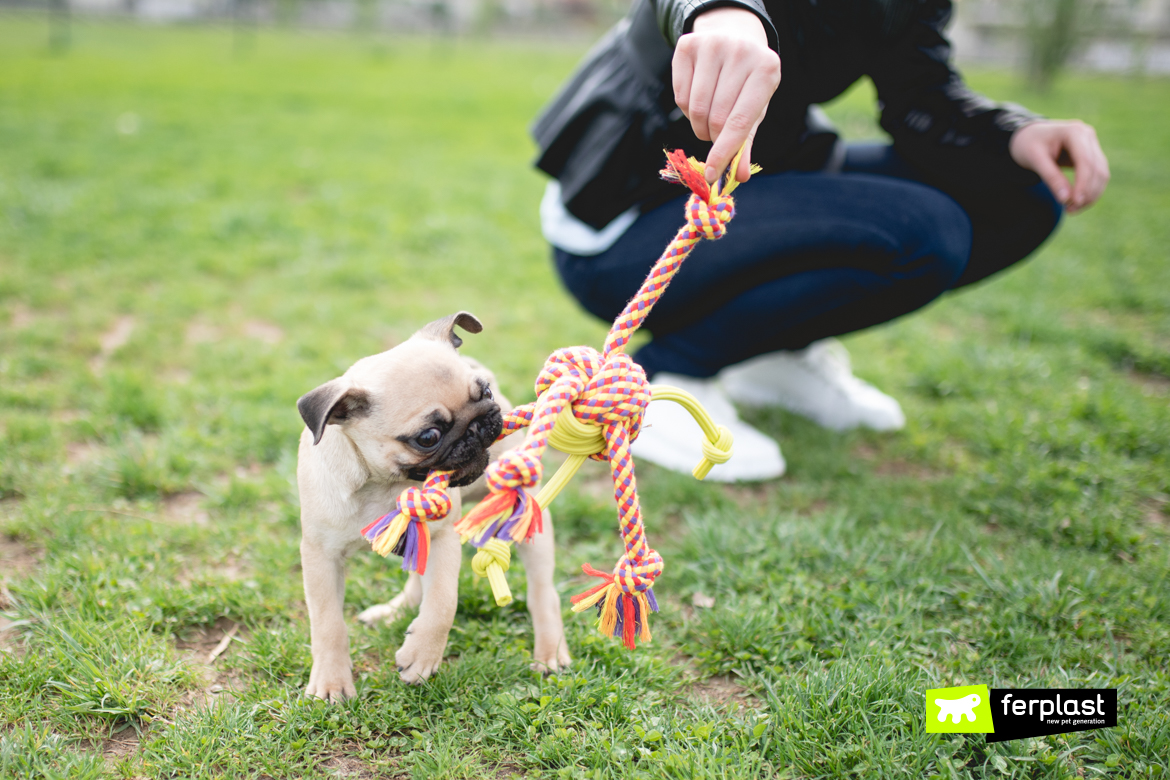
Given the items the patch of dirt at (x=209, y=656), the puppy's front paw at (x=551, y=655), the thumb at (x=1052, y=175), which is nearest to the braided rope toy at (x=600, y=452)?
the puppy's front paw at (x=551, y=655)

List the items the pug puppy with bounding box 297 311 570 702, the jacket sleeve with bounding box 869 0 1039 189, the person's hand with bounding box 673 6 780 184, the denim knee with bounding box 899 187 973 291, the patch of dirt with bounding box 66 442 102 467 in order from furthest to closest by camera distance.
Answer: the patch of dirt with bounding box 66 442 102 467
the jacket sleeve with bounding box 869 0 1039 189
the denim knee with bounding box 899 187 973 291
the pug puppy with bounding box 297 311 570 702
the person's hand with bounding box 673 6 780 184

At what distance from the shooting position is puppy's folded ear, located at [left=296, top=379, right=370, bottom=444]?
1.90 metres

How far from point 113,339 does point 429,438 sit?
3.15 m

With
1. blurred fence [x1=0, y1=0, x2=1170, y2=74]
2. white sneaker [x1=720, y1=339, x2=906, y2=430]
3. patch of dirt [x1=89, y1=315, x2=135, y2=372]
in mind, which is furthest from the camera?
blurred fence [x1=0, y1=0, x2=1170, y2=74]

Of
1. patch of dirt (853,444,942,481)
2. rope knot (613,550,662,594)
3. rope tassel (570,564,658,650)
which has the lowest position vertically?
patch of dirt (853,444,942,481)

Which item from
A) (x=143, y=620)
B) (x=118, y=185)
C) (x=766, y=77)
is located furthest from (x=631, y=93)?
(x=118, y=185)

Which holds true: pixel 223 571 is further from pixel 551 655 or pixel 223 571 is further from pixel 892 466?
pixel 892 466

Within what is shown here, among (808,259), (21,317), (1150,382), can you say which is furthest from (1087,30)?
(21,317)

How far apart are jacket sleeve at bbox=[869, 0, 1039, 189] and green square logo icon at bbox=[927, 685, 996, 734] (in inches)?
80.6

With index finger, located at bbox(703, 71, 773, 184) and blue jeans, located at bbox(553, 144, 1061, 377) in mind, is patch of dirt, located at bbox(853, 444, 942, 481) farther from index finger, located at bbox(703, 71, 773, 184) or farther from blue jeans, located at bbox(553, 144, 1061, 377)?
index finger, located at bbox(703, 71, 773, 184)

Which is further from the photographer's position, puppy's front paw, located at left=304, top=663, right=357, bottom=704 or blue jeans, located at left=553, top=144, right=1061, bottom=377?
blue jeans, located at left=553, top=144, right=1061, bottom=377

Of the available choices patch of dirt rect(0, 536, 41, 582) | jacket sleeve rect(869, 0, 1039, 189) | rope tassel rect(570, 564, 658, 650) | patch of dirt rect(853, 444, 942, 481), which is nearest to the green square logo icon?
rope tassel rect(570, 564, 658, 650)

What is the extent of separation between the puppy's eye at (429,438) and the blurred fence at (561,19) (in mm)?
13449

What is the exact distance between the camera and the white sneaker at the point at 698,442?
10.6ft
